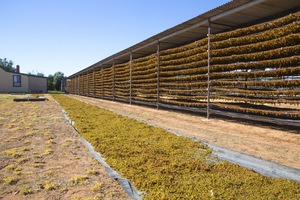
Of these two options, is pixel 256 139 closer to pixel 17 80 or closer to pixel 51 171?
pixel 51 171

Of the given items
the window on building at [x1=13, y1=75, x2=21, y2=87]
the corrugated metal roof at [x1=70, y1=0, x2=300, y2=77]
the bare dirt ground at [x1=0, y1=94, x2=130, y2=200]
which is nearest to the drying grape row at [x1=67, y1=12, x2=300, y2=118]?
the corrugated metal roof at [x1=70, y1=0, x2=300, y2=77]

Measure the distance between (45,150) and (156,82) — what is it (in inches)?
363

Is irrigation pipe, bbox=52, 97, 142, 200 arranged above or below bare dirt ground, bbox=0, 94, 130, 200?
above

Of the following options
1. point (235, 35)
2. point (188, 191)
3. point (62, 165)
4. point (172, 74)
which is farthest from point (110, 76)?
point (188, 191)

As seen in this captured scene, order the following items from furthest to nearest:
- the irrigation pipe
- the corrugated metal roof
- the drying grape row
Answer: the corrugated metal roof < the drying grape row < the irrigation pipe

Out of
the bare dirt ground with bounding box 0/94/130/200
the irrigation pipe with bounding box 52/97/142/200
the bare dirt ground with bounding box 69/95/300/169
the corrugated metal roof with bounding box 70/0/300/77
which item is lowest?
the bare dirt ground with bounding box 0/94/130/200

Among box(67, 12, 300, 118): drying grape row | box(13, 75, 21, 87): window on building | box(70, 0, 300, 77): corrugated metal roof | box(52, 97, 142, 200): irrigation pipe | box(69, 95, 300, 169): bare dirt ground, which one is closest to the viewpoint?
box(52, 97, 142, 200): irrigation pipe

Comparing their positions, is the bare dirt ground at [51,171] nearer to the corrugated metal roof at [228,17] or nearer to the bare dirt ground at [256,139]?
the bare dirt ground at [256,139]

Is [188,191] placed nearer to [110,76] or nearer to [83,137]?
[83,137]

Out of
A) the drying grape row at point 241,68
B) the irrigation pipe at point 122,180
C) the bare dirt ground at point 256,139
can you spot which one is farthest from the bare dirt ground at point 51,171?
Result: the drying grape row at point 241,68

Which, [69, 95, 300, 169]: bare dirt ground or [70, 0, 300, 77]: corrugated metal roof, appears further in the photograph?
[70, 0, 300, 77]: corrugated metal roof

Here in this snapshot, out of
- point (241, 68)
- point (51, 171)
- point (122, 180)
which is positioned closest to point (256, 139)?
point (241, 68)

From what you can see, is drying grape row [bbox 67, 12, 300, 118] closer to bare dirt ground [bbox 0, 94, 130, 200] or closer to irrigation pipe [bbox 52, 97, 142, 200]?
irrigation pipe [bbox 52, 97, 142, 200]

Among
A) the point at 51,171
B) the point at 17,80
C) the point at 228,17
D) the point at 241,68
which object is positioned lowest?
the point at 51,171
